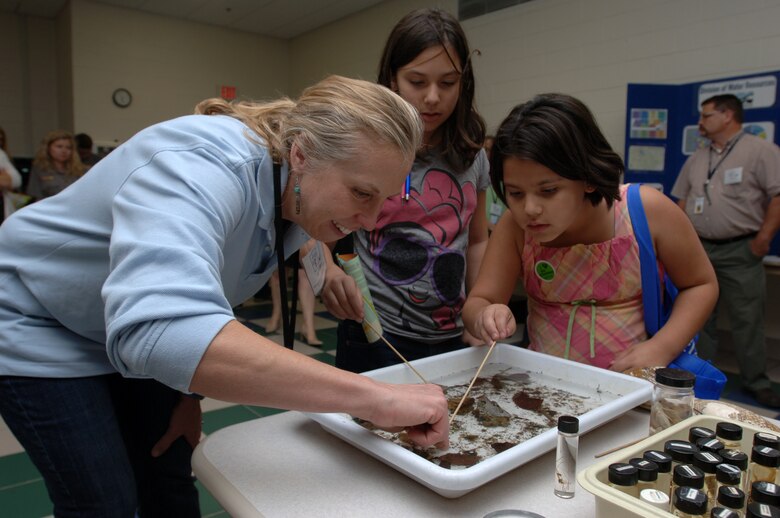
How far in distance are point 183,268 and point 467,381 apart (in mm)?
713

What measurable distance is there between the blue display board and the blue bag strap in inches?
120

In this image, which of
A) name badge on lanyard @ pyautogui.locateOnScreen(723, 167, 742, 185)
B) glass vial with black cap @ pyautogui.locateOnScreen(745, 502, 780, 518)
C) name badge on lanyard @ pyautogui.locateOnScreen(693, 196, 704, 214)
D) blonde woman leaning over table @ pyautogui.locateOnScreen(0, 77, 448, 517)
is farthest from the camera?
name badge on lanyard @ pyautogui.locateOnScreen(693, 196, 704, 214)

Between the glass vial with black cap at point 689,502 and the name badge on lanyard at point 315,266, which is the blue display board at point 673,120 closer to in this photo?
the name badge on lanyard at point 315,266

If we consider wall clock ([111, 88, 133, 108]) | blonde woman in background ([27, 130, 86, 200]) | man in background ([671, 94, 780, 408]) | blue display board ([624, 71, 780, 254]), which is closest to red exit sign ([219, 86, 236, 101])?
wall clock ([111, 88, 133, 108])

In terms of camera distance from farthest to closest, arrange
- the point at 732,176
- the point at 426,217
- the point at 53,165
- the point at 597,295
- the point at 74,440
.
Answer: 1. the point at 53,165
2. the point at 732,176
3. the point at 426,217
4. the point at 597,295
5. the point at 74,440

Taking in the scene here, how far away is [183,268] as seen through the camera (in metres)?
0.62

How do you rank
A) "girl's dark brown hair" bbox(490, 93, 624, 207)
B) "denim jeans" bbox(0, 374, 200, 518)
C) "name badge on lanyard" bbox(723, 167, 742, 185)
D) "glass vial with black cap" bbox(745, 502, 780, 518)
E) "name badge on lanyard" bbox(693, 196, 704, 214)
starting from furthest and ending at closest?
"name badge on lanyard" bbox(693, 196, 704, 214), "name badge on lanyard" bbox(723, 167, 742, 185), "girl's dark brown hair" bbox(490, 93, 624, 207), "denim jeans" bbox(0, 374, 200, 518), "glass vial with black cap" bbox(745, 502, 780, 518)

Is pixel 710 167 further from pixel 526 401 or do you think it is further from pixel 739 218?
pixel 526 401

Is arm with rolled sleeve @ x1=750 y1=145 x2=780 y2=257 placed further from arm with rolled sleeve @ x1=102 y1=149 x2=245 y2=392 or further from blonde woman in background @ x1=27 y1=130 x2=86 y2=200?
blonde woman in background @ x1=27 y1=130 x2=86 y2=200

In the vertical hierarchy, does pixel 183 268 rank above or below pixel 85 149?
below

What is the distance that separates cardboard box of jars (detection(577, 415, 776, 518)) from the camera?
1.87 feet

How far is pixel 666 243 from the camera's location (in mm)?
1208

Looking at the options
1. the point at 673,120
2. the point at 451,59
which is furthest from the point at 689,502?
the point at 673,120

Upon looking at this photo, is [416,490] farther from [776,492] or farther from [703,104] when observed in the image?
[703,104]
